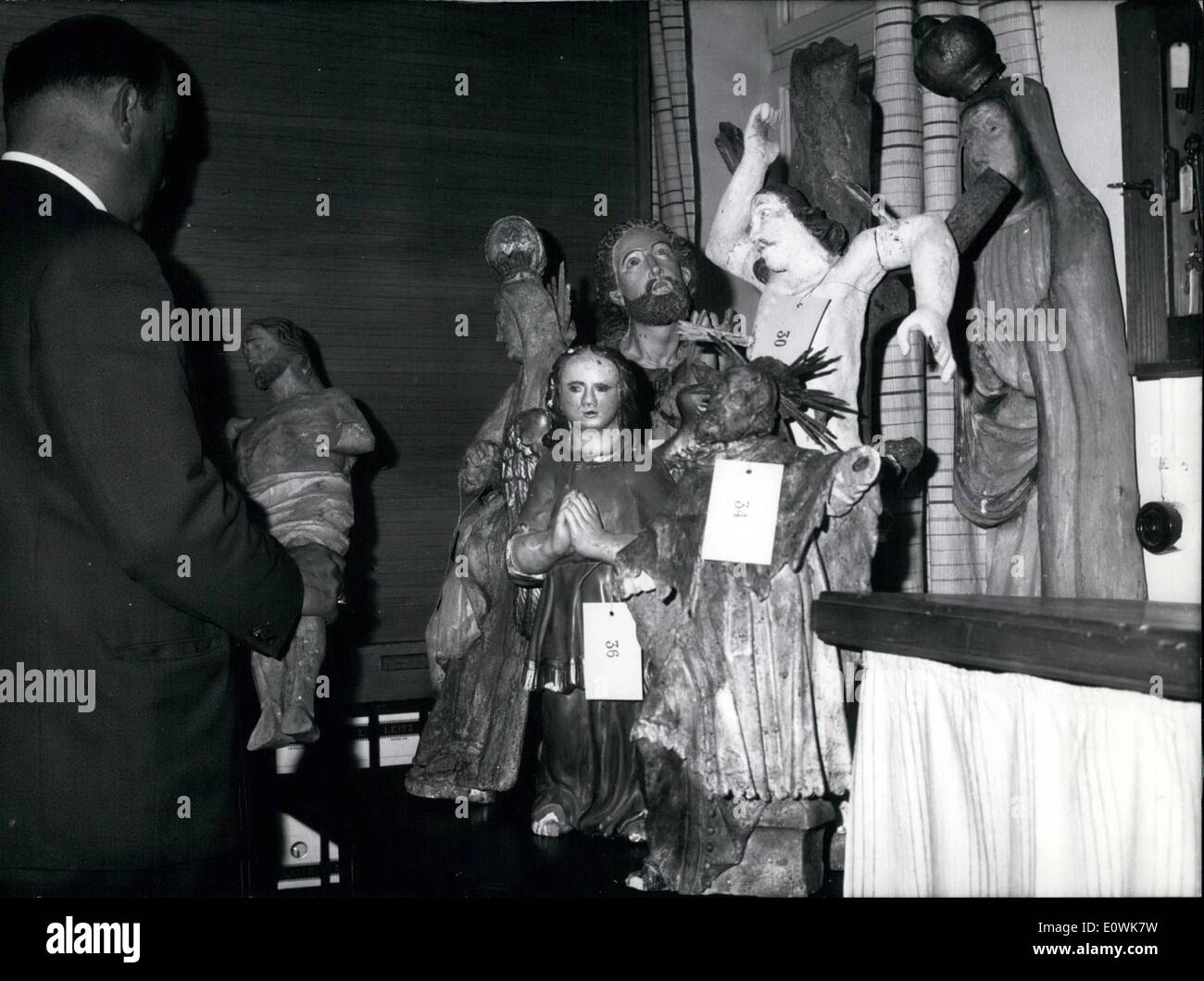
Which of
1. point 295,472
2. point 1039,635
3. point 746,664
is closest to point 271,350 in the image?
point 295,472

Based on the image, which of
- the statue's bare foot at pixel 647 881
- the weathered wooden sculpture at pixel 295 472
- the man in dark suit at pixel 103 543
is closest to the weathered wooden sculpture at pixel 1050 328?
the statue's bare foot at pixel 647 881

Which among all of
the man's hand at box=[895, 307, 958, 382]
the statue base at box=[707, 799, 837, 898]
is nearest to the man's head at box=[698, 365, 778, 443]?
the man's hand at box=[895, 307, 958, 382]

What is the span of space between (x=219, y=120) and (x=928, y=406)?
2.59 meters

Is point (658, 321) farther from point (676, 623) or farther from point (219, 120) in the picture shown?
point (219, 120)

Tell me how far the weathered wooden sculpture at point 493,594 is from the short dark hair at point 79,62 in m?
1.56

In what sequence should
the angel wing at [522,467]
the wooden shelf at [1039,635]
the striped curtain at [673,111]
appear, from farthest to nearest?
the striped curtain at [673,111] → the angel wing at [522,467] → the wooden shelf at [1039,635]

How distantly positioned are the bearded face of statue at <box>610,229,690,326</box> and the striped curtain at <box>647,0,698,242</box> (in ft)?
3.45

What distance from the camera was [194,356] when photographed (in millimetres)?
4043

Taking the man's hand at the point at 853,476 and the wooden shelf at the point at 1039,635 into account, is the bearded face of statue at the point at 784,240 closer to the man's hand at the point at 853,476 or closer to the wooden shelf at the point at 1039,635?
the man's hand at the point at 853,476

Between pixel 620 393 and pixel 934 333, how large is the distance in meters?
0.69

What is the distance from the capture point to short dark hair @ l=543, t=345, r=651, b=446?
2676 mm

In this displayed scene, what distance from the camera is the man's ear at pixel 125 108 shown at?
66.9 inches

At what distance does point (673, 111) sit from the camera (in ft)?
14.2
